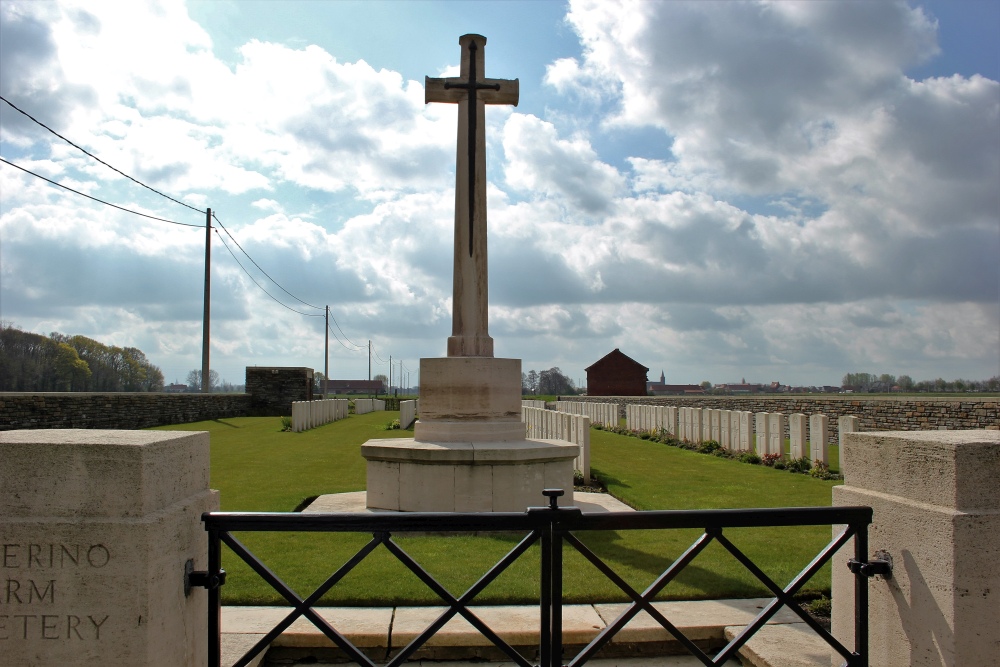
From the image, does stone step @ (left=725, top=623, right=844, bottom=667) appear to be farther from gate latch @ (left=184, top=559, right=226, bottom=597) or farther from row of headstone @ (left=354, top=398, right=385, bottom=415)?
row of headstone @ (left=354, top=398, right=385, bottom=415)

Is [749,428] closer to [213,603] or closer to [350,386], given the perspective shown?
[213,603]

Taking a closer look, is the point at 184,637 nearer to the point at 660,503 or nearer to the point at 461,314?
the point at 461,314

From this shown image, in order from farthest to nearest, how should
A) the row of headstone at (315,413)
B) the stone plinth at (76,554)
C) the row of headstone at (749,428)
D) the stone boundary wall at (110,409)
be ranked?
1. the row of headstone at (315,413)
2. the stone boundary wall at (110,409)
3. the row of headstone at (749,428)
4. the stone plinth at (76,554)

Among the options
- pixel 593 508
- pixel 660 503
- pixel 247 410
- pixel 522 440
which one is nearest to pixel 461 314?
pixel 522 440

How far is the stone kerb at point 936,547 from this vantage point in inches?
89.2

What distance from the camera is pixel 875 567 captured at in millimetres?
2482

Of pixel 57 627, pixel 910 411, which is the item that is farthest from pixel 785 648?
pixel 910 411

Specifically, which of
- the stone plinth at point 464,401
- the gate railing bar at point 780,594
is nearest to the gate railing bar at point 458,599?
the gate railing bar at point 780,594

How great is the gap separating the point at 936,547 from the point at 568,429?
8120 millimetres

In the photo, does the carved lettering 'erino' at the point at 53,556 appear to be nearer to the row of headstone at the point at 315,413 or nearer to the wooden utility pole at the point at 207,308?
the row of headstone at the point at 315,413

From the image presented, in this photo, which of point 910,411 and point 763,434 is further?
point 910,411

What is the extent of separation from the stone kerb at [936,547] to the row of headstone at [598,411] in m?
19.2

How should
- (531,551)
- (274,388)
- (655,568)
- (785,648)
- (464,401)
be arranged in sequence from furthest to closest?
(274,388)
(464,401)
(531,551)
(655,568)
(785,648)

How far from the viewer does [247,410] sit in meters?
28.8
